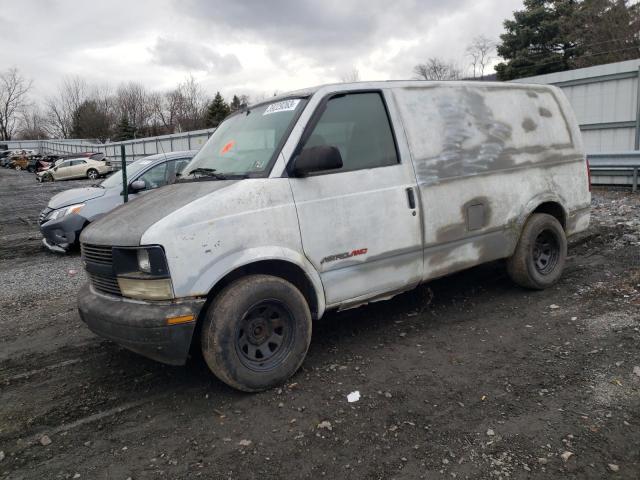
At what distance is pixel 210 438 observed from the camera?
3059 mm

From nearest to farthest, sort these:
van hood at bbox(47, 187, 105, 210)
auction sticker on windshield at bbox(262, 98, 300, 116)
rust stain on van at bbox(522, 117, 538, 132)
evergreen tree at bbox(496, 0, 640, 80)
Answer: auction sticker on windshield at bbox(262, 98, 300, 116) → rust stain on van at bbox(522, 117, 538, 132) → van hood at bbox(47, 187, 105, 210) → evergreen tree at bbox(496, 0, 640, 80)

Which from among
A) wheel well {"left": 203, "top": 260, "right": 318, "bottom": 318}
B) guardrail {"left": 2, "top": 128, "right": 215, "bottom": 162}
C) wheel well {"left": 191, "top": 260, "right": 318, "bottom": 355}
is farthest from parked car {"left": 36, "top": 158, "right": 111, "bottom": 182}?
wheel well {"left": 203, "top": 260, "right": 318, "bottom": 318}

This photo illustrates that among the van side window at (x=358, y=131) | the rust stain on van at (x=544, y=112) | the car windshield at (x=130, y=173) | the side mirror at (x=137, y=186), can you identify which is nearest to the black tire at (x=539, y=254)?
the rust stain on van at (x=544, y=112)

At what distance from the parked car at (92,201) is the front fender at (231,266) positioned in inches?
214

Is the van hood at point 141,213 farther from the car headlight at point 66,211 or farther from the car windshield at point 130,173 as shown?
the car headlight at point 66,211

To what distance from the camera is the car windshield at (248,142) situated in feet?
12.4

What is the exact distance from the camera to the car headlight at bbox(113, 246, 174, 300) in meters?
3.16

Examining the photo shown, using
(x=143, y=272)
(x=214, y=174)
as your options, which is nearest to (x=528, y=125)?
(x=214, y=174)

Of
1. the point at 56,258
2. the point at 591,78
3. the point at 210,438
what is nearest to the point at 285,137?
the point at 210,438

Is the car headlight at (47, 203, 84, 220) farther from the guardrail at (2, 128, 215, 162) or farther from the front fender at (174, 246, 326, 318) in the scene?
the front fender at (174, 246, 326, 318)

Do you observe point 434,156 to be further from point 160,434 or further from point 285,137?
point 160,434

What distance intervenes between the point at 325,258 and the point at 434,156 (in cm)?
145

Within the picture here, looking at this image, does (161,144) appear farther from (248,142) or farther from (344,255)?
(344,255)

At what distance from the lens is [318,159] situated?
11.6 ft
